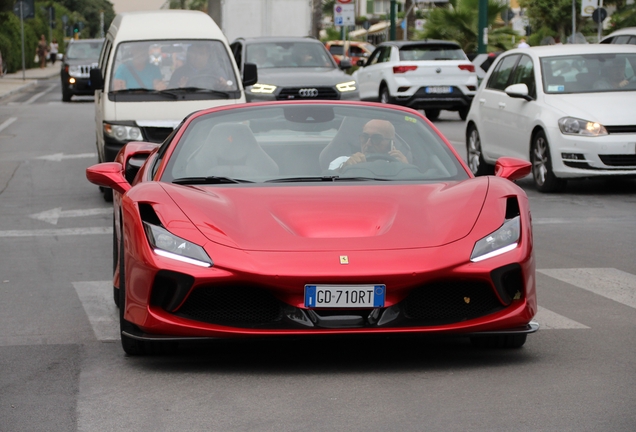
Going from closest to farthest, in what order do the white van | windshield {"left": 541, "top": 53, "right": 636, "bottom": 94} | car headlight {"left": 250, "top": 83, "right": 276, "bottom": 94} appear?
1. the white van
2. windshield {"left": 541, "top": 53, "right": 636, "bottom": 94}
3. car headlight {"left": 250, "top": 83, "right": 276, "bottom": 94}

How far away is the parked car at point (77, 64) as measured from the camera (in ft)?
113

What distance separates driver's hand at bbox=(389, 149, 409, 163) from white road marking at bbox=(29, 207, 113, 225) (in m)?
5.74

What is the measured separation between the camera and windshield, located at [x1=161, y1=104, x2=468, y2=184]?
659 centimetres

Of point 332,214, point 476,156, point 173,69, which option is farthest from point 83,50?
point 332,214

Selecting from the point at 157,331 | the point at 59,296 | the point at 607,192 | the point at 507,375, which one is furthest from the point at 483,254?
the point at 607,192

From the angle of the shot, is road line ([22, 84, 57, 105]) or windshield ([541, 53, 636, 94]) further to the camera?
road line ([22, 84, 57, 105])

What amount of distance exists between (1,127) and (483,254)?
2049 cm

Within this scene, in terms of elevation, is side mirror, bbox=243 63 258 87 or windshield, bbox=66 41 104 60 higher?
side mirror, bbox=243 63 258 87

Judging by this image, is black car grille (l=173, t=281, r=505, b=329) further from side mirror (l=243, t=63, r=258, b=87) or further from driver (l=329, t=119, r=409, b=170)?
side mirror (l=243, t=63, r=258, b=87)

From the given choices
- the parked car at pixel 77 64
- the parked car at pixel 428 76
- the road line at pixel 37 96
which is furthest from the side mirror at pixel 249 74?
the road line at pixel 37 96

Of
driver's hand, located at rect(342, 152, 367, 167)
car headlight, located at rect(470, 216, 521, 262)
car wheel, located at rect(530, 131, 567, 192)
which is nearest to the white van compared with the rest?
car wheel, located at rect(530, 131, 567, 192)

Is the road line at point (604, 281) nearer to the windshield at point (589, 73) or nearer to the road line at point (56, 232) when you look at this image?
the road line at point (56, 232)

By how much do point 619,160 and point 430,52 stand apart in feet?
45.5

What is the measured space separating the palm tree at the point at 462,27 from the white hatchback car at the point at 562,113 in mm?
25876
